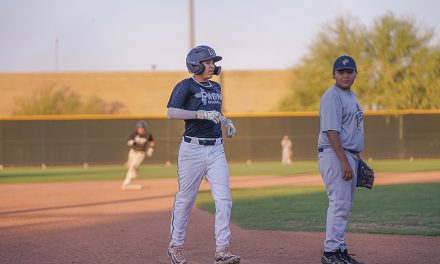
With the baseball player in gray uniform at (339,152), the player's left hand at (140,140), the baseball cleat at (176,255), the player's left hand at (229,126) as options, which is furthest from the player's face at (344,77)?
the player's left hand at (140,140)

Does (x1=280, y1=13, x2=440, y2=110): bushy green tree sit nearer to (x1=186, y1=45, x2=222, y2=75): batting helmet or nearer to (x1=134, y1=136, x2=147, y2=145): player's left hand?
(x1=134, y1=136, x2=147, y2=145): player's left hand

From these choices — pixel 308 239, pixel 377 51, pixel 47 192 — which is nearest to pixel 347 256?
pixel 308 239

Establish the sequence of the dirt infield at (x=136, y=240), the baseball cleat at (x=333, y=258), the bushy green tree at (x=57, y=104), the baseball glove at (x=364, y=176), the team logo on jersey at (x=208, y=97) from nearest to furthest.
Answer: the baseball cleat at (x=333, y=258) < the team logo on jersey at (x=208, y=97) < the baseball glove at (x=364, y=176) < the dirt infield at (x=136, y=240) < the bushy green tree at (x=57, y=104)

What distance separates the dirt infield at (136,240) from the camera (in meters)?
7.81

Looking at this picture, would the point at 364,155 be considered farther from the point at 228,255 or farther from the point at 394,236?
the point at 228,255

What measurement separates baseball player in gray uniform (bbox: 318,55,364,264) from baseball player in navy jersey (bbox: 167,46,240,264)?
894 millimetres

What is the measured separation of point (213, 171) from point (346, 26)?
38649 millimetres

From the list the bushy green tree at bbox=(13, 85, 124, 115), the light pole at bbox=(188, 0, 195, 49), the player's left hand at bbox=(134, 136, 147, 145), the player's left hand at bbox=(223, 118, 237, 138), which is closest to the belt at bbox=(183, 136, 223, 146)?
the player's left hand at bbox=(223, 118, 237, 138)

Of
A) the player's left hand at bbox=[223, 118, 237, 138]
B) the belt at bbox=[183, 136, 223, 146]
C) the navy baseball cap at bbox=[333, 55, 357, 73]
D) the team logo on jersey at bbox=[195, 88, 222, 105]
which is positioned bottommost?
the belt at bbox=[183, 136, 223, 146]

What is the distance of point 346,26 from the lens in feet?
146

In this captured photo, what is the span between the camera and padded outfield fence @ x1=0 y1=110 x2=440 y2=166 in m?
38.1

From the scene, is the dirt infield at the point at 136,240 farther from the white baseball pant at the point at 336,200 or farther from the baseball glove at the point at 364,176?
the baseball glove at the point at 364,176

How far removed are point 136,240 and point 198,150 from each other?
262cm

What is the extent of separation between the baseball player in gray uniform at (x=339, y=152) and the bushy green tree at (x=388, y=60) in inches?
1388
